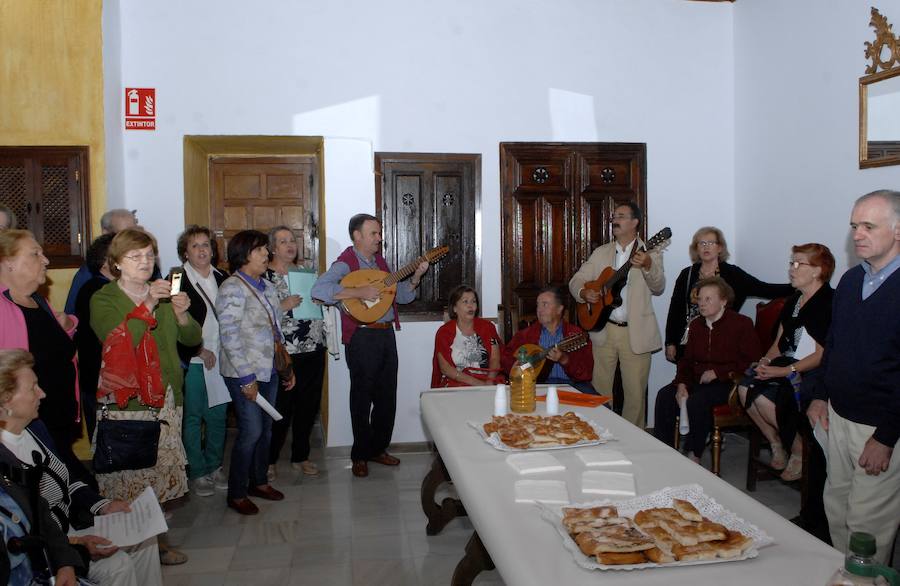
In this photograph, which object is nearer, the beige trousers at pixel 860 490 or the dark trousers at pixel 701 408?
the beige trousers at pixel 860 490

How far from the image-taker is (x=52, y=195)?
15.1 ft

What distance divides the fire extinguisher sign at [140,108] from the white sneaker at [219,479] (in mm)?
2335

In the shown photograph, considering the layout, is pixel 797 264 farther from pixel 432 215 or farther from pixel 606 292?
pixel 432 215

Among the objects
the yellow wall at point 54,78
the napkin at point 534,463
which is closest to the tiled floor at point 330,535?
the napkin at point 534,463

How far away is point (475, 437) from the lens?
2736mm

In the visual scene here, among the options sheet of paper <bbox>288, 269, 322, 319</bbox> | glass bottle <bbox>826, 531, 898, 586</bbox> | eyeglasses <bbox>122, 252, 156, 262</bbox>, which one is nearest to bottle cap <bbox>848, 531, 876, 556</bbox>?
glass bottle <bbox>826, 531, 898, 586</bbox>

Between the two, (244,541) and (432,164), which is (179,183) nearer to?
(432,164)

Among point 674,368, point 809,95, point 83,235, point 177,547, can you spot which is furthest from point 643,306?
point 83,235

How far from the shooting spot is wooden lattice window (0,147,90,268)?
455 centimetres

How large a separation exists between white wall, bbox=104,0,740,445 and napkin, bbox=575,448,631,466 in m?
2.82

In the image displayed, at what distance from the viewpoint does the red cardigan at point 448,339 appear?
15.0 feet

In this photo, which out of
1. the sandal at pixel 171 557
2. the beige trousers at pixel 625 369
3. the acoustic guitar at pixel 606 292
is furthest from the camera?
the beige trousers at pixel 625 369

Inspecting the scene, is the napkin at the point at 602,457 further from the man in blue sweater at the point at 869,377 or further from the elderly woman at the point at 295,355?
the elderly woman at the point at 295,355

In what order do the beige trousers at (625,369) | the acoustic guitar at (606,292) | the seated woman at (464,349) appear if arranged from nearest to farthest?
the seated woman at (464,349), the acoustic guitar at (606,292), the beige trousers at (625,369)
